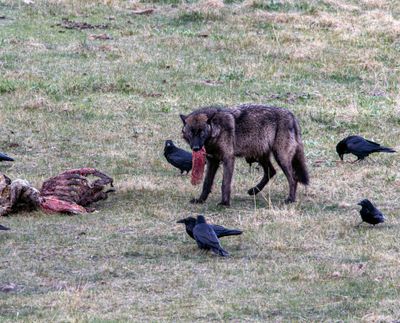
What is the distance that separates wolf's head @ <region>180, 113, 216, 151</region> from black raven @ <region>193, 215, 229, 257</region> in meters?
2.22

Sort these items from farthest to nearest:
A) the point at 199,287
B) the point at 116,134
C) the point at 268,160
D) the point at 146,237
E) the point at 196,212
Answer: the point at 116,134 < the point at 268,160 < the point at 196,212 < the point at 146,237 < the point at 199,287

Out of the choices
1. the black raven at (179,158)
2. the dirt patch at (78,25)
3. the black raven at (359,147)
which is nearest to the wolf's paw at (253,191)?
the black raven at (179,158)

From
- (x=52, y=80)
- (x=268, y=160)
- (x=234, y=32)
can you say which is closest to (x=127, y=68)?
(x=52, y=80)

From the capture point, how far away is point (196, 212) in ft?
39.5

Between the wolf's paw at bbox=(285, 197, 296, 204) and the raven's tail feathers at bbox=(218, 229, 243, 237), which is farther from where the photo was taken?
the wolf's paw at bbox=(285, 197, 296, 204)

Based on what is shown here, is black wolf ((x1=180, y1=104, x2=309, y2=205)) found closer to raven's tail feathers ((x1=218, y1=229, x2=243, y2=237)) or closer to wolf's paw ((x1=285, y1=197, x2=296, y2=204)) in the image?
wolf's paw ((x1=285, y1=197, x2=296, y2=204))

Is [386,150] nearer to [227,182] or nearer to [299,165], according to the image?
[299,165]

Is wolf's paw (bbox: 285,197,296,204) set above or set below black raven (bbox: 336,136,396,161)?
below

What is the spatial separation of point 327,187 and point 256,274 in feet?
13.2

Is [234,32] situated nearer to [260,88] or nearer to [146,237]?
[260,88]

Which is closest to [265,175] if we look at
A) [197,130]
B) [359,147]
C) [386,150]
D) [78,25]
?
[197,130]

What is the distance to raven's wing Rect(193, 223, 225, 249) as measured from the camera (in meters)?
10.0

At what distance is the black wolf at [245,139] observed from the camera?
12.4 meters

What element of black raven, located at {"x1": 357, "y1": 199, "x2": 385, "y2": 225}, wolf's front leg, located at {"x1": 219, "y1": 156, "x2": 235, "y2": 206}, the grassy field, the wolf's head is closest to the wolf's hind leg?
the grassy field
